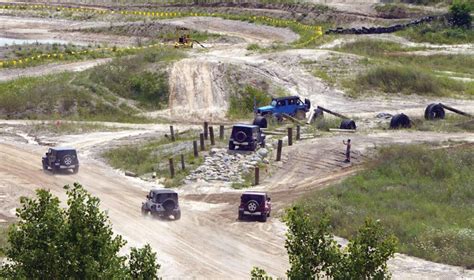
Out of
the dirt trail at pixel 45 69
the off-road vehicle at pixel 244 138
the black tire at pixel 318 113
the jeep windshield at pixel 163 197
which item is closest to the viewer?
the jeep windshield at pixel 163 197

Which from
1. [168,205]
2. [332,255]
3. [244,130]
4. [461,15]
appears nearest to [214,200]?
[168,205]

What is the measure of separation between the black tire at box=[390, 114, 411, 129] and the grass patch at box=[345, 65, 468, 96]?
504 inches

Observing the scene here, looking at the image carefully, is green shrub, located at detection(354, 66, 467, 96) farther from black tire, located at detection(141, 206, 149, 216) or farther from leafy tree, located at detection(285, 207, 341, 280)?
leafy tree, located at detection(285, 207, 341, 280)

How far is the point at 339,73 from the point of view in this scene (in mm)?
72875

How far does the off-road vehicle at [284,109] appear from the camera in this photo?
196ft

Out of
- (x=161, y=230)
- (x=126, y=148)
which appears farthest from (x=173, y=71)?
(x=161, y=230)

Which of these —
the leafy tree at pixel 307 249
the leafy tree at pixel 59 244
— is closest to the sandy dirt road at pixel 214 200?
the leafy tree at pixel 307 249

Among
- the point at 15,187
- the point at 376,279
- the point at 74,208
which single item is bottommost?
the point at 15,187

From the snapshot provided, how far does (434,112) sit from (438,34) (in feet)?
130

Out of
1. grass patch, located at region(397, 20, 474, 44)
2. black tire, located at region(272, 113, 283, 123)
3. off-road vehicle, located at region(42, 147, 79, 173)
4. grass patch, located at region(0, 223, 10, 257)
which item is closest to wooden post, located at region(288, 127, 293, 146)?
black tire, located at region(272, 113, 283, 123)

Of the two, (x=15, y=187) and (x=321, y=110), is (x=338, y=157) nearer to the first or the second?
(x=321, y=110)

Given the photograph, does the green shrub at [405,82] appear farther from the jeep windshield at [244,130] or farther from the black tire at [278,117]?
the jeep windshield at [244,130]

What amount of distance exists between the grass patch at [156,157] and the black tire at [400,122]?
1316cm

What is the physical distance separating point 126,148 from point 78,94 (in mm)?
14904
